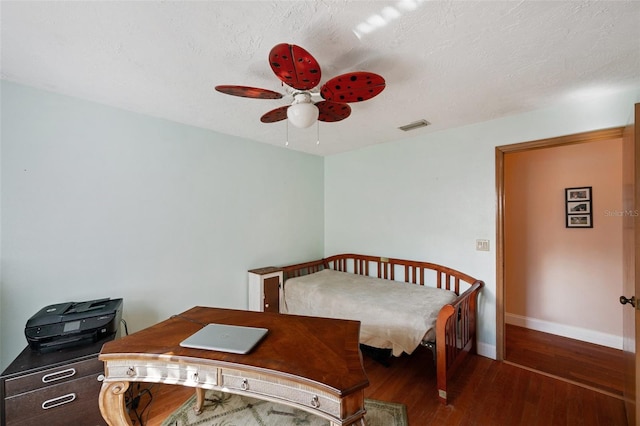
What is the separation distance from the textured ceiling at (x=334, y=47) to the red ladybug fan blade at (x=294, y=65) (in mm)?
259

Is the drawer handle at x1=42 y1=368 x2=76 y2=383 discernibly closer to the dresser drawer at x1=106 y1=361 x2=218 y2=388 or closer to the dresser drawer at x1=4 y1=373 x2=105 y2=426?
the dresser drawer at x1=4 y1=373 x2=105 y2=426

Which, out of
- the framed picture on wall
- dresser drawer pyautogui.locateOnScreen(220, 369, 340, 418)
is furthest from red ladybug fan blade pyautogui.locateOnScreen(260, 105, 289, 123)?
the framed picture on wall

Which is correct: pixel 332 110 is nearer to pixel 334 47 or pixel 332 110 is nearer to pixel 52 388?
pixel 334 47

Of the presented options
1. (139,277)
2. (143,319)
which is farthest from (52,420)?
(139,277)

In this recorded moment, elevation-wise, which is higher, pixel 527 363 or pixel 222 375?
pixel 222 375

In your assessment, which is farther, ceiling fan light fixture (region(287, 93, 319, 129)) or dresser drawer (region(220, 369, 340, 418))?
ceiling fan light fixture (region(287, 93, 319, 129))

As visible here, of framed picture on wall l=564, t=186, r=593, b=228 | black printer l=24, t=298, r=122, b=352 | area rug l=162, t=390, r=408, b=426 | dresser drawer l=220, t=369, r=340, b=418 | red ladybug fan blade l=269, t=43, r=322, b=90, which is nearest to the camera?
dresser drawer l=220, t=369, r=340, b=418

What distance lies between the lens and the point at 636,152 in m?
1.33

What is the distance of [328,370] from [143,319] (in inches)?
84.5

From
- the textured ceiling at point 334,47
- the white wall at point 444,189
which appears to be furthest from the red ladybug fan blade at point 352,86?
the white wall at point 444,189

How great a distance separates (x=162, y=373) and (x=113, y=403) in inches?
13.1

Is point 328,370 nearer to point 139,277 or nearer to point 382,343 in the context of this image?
point 382,343

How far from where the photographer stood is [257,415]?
1.78 m

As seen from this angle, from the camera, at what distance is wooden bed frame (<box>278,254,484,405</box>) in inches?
73.7
